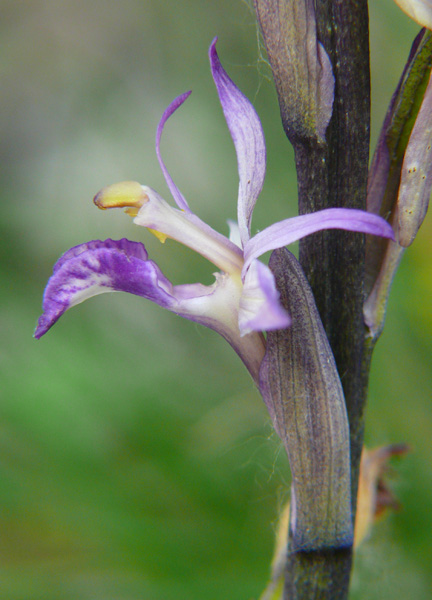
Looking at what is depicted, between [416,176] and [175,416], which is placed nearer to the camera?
[416,176]

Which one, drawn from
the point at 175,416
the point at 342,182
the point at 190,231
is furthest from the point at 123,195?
the point at 175,416

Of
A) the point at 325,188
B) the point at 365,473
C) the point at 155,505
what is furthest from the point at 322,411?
the point at 155,505

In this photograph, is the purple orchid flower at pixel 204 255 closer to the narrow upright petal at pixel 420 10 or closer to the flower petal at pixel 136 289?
the flower petal at pixel 136 289

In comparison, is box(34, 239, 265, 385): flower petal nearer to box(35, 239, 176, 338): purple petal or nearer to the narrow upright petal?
box(35, 239, 176, 338): purple petal

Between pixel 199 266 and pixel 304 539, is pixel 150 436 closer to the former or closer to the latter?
pixel 199 266

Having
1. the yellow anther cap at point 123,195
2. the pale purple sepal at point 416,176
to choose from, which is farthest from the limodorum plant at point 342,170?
the yellow anther cap at point 123,195

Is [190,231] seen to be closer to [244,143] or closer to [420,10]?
[244,143]
